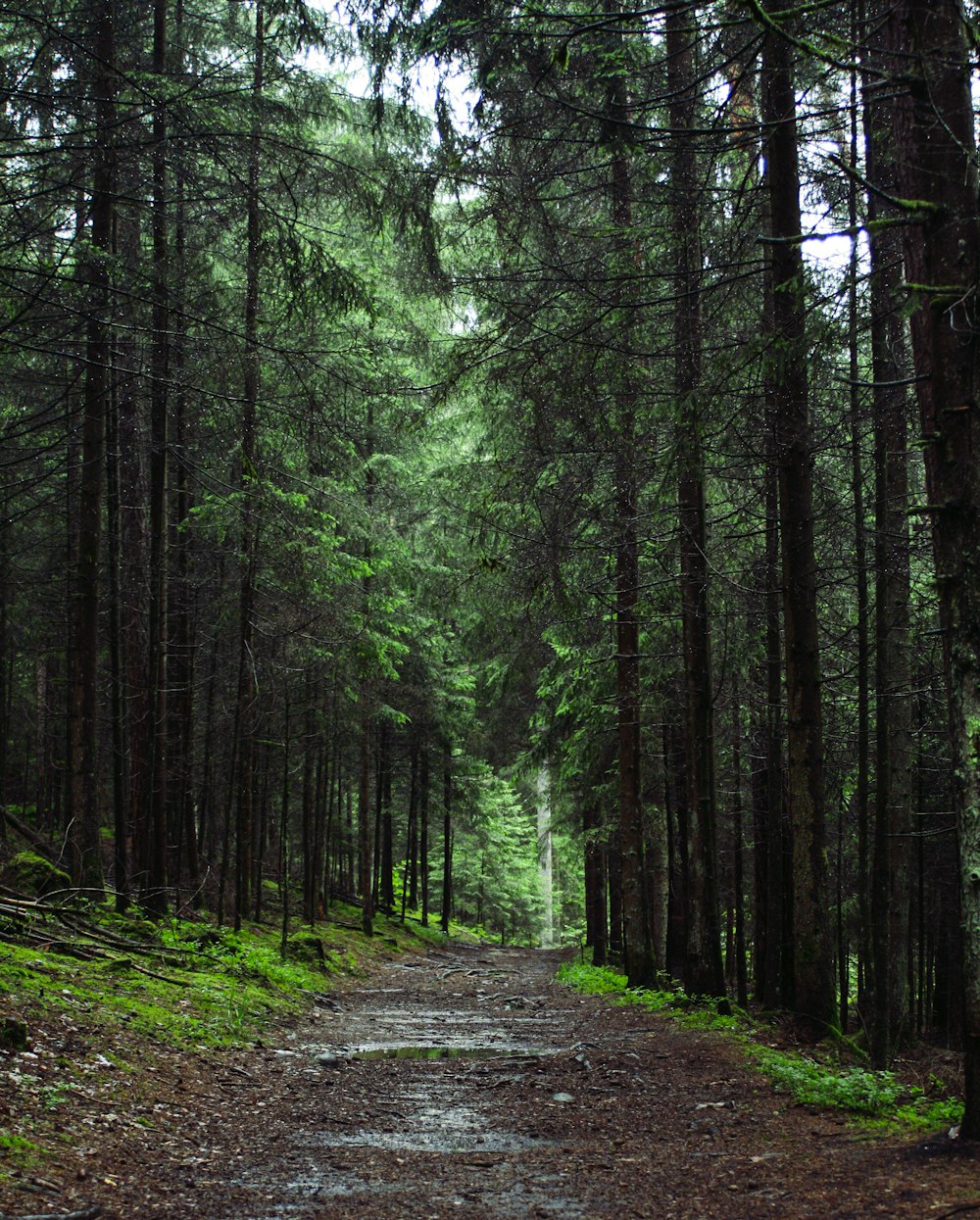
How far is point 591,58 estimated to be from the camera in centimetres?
1037

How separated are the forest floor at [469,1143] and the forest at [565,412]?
110 centimetres

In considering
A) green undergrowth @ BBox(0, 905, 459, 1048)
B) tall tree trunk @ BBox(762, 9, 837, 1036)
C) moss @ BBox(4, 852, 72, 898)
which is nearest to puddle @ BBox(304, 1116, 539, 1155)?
green undergrowth @ BBox(0, 905, 459, 1048)

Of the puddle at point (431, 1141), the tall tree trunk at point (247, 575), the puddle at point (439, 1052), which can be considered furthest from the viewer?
the tall tree trunk at point (247, 575)

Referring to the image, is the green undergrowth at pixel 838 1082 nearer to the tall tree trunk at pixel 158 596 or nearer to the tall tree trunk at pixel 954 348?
the tall tree trunk at pixel 954 348

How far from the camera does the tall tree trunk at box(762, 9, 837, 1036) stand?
28.8 ft

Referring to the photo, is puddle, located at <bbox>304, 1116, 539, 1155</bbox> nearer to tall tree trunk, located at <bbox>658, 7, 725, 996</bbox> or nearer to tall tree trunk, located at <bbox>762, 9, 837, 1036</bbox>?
tall tree trunk, located at <bbox>762, 9, 837, 1036</bbox>

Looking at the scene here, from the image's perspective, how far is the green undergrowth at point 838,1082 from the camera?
598cm

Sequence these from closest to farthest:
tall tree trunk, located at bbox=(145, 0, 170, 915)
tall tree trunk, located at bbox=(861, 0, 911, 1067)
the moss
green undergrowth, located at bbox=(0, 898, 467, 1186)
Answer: green undergrowth, located at bbox=(0, 898, 467, 1186) < tall tree trunk, located at bbox=(861, 0, 911, 1067) < the moss < tall tree trunk, located at bbox=(145, 0, 170, 915)

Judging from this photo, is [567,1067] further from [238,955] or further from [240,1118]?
[238,955]

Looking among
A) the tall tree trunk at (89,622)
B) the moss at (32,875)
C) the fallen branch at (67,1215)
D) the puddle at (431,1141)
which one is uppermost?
the tall tree trunk at (89,622)

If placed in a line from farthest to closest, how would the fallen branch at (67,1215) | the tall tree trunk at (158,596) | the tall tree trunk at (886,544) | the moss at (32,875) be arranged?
the tall tree trunk at (158,596)
the moss at (32,875)
the tall tree trunk at (886,544)
the fallen branch at (67,1215)

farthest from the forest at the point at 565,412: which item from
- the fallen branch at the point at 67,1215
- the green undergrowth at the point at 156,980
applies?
the fallen branch at the point at 67,1215

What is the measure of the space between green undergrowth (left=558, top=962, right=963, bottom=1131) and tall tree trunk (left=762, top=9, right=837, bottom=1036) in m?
0.63

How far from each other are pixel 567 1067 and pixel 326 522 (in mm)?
9464
